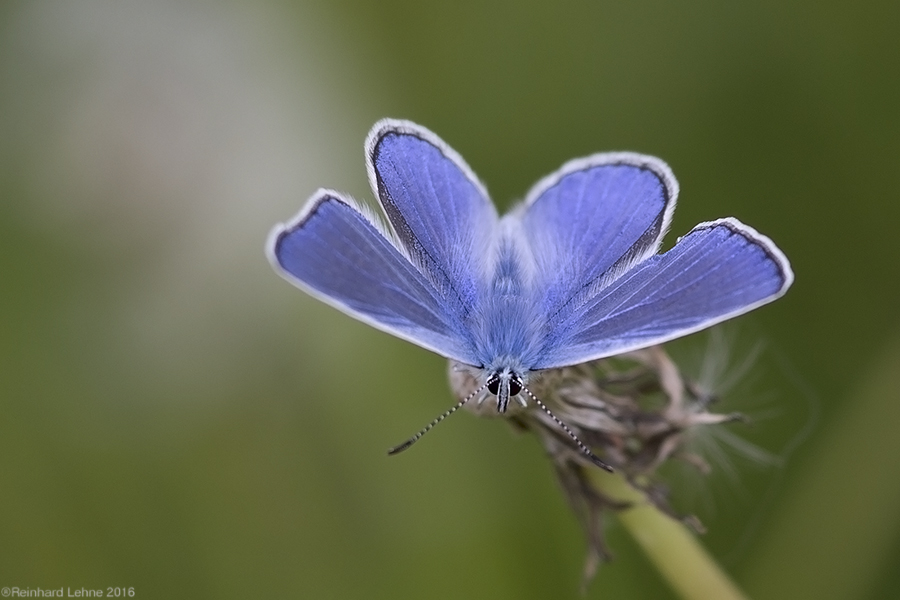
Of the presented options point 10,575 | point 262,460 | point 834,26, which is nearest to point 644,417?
point 262,460

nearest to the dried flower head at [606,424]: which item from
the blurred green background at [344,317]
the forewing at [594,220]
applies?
the forewing at [594,220]

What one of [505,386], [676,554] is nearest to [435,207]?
[505,386]

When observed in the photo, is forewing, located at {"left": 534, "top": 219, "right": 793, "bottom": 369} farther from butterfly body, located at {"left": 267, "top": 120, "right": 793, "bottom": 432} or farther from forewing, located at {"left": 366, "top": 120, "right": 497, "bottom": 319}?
forewing, located at {"left": 366, "top": 120, "right": 497, "bottom": 319}

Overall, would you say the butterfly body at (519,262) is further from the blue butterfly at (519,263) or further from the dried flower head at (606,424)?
the dried flower head at (606,424)

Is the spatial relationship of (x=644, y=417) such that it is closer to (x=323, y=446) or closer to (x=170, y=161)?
(x=323, y=446)

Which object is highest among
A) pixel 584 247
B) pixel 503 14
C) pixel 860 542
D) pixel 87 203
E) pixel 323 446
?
pixel 503 14

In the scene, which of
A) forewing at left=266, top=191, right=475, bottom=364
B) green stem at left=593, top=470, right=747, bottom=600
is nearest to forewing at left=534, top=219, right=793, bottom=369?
forewing at left=266, top=191, right=475, bottom=364
